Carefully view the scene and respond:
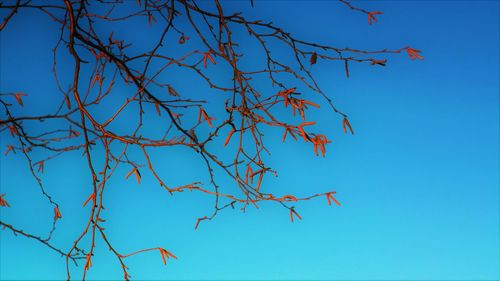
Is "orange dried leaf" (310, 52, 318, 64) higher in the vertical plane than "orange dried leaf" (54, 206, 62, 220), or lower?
higher

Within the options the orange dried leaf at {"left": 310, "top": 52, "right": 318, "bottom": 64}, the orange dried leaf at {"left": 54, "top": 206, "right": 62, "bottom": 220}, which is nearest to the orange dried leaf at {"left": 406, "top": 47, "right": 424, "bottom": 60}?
the orange dried leaf at {"left": 310, "top": 52, "right": 318, "bottom": 64}

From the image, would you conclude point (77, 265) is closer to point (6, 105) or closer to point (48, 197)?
point (48, 197)

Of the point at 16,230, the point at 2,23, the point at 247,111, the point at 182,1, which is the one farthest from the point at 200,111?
the point at 16,230

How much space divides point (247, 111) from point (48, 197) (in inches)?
48.0

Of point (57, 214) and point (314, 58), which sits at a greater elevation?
point (314, 58)

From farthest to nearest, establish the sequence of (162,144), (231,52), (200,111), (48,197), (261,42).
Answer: (48,197) → (261,42) → (231,52) → (200,111) → (162,144)

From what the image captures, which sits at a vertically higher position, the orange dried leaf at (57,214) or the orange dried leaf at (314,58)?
the orange dried leaf at (314,58)

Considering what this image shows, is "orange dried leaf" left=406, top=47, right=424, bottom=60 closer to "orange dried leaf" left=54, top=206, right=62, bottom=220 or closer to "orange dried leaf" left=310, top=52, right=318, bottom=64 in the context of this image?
"orange dried leaf" left=310, top=52, right=318, bottom=64

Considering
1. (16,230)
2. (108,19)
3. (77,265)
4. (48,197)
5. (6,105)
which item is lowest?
(77,265)

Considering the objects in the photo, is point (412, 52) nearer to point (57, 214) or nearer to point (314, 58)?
point (314, 58)

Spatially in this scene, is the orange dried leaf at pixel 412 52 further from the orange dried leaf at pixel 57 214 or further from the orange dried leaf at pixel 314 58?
the orange dried leaf at pixel 57 214

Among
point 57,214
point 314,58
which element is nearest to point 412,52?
point 314,58

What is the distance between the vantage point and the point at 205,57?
1811 mm

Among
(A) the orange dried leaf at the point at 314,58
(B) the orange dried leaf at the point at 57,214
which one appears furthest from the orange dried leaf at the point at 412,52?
(B) the orange dried leaf at the point at 57,214
